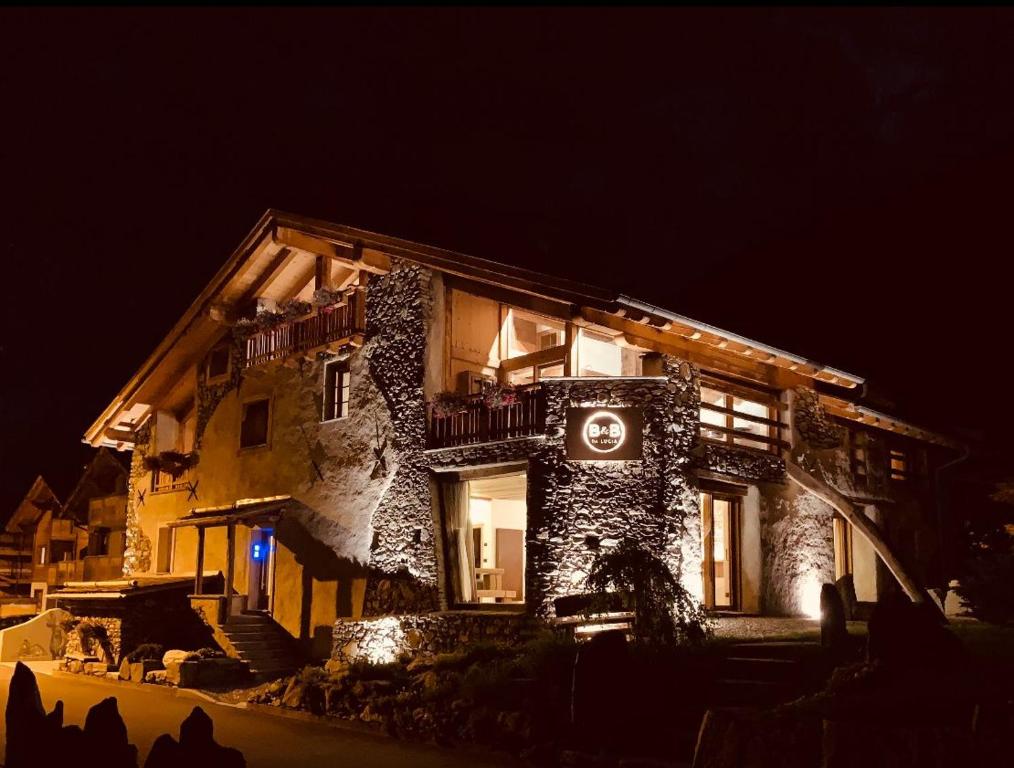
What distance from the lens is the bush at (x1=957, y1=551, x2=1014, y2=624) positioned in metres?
15.8

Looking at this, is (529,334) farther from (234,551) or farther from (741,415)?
(234,551)

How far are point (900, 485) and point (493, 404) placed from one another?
10.8 meters

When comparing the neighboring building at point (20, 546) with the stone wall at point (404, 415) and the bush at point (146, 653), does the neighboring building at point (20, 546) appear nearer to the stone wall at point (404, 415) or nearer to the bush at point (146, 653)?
the bush at point (146, 653)

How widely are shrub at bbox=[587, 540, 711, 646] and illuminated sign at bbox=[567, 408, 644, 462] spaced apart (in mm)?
1794

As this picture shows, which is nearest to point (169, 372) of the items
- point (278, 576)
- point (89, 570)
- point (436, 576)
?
point (278, 576)

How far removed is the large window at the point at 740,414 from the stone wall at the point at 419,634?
5200mm

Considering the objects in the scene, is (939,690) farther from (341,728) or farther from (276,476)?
(276,476)

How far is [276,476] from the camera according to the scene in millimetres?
22594

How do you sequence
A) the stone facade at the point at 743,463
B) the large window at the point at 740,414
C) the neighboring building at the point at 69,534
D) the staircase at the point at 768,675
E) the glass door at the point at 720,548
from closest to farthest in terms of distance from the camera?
1. the staircase at the point at 768,675
2. the stone facade at the point at 743,463
3. the glass door at the point at 720,548
4. the large window at the point at 740,414
5. the neighboring building at the point at 69,534

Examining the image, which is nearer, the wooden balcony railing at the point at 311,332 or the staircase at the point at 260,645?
the staircase at the point at 260,645

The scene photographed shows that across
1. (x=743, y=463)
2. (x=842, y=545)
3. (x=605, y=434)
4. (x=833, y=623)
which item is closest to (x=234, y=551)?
(x=605, y=434)

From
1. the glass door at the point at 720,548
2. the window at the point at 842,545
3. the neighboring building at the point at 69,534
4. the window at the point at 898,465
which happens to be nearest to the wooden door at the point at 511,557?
the glass door at the point at 720,548

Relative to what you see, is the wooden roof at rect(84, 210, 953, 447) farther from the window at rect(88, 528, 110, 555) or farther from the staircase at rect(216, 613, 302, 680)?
the window at rect(88, 528, 110, 555)

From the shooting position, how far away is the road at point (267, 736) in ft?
37.5
